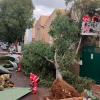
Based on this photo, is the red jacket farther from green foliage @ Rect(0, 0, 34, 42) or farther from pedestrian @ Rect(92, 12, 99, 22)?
green foliage @ Rect(0, 0, 34, 42)

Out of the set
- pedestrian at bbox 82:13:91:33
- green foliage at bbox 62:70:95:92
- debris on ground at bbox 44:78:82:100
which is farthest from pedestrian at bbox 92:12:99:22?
debris on ground at bbox 44:78:82:100

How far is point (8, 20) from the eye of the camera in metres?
31.1

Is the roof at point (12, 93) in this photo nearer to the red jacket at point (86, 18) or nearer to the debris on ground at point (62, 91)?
the debris on ground at point (62, 91)

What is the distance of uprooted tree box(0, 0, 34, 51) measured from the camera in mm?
31062

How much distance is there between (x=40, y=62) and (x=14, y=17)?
18.3 meters

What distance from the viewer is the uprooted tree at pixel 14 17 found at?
31.1 m

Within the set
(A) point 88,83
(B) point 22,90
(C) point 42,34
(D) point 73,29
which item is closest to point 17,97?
(B) point 22,90

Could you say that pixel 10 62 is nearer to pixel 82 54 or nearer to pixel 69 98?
pixel 82 54

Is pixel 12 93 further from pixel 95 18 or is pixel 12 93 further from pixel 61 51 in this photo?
pixel 95 18

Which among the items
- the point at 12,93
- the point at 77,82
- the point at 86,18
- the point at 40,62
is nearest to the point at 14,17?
the point at 40,62

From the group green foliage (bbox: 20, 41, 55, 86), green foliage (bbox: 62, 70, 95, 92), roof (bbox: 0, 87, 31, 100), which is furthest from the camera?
green foliage (bbox: 20, 41, 55, 86)

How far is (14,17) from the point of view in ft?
102

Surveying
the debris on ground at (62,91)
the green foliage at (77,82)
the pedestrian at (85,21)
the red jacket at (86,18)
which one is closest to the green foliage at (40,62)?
the green foliage at (77,82)

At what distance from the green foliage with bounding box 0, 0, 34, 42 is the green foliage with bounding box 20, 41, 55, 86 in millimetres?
16205
